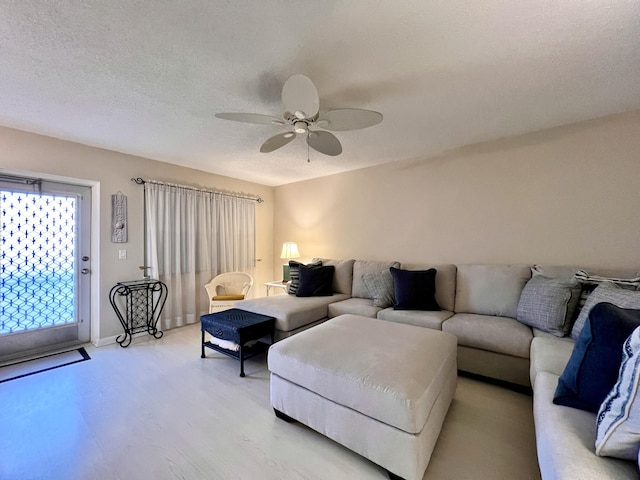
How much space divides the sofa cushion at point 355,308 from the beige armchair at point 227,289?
57.5 inches

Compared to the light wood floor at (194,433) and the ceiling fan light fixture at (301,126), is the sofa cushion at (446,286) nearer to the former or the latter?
the light wood floor at (194,433)

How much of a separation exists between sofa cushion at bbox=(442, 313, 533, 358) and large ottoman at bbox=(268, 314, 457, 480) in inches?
21.4

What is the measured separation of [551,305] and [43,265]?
523cm

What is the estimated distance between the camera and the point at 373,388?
1.42 meters

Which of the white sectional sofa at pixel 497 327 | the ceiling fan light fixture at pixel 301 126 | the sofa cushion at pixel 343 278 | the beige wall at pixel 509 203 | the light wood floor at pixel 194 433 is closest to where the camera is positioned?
the white sectional sofa at pixel 497 327

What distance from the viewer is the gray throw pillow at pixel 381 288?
321cm

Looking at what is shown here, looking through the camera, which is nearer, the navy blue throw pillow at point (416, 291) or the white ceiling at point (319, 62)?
the white ceiling at point (319, 62)

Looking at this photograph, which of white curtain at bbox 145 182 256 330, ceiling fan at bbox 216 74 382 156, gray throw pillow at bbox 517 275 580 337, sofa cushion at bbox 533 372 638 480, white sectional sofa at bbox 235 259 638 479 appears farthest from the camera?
white curtain at bbox 145 182 256 330

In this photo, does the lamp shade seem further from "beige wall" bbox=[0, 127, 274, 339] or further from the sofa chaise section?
"beige wall" bbox=[0, 127, 274, 339]

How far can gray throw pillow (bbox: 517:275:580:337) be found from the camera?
2.15m

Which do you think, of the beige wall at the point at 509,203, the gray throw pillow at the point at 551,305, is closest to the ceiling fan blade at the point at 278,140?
the beige wall at the point at 509,203

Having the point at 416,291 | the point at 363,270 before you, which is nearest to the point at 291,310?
the point at 363,270

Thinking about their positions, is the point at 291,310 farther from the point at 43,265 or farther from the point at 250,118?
the point at 43,265

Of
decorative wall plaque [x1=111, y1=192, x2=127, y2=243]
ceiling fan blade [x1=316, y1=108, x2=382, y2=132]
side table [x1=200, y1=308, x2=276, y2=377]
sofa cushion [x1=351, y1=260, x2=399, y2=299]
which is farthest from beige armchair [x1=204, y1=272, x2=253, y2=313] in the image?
ceiling fan blade [x1=316, y1=108, x2=382, y2=132]
